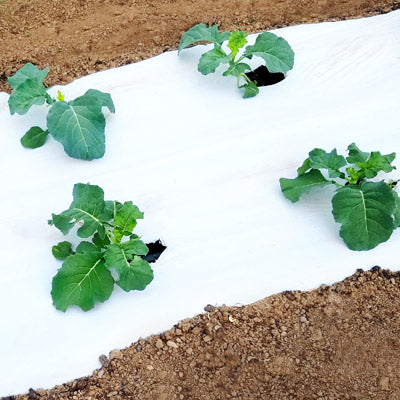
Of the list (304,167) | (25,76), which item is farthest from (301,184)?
(25,76)

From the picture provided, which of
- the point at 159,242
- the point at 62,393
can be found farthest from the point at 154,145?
the point at 62,393

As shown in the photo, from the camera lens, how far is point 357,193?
306cm

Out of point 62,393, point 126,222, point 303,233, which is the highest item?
point 126,222

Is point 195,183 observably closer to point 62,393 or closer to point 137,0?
point 62,393

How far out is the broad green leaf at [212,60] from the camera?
148 inches

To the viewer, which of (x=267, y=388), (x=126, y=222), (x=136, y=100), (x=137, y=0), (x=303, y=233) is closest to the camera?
(x=267, y=388)

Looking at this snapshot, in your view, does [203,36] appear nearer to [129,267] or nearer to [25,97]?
[25,97]

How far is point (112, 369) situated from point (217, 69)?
2.18 meters

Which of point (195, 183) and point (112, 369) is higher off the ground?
point (195, 183)

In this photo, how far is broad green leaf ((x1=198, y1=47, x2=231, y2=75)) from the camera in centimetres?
375

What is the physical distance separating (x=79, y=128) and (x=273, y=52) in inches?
52.8

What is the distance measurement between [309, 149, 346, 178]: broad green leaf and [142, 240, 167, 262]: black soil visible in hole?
93 cm

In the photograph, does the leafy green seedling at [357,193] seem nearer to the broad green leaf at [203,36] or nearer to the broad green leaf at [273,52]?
the broad green leaf at [273,52]

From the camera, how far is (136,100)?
3.89 metres
